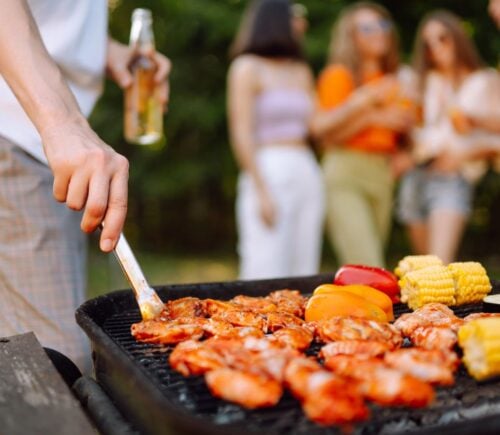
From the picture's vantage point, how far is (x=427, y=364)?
1.43m

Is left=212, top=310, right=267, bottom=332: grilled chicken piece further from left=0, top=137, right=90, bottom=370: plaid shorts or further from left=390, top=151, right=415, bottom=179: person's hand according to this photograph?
left=390, top=151, right=415, bottom=179: person's hand

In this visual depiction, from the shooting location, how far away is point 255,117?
15.4 feet

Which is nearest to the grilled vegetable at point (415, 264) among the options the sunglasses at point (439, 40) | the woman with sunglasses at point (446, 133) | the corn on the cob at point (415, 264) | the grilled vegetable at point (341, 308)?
the corn on the cob at point (415, 264)

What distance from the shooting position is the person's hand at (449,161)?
4957 mm

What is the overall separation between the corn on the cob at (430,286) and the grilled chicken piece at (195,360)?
32.8 inches

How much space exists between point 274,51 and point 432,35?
4.37ft

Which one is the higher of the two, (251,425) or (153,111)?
(153,111)

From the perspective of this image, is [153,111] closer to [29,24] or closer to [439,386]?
[29,24]

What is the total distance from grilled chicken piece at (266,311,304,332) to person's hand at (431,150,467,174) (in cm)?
342

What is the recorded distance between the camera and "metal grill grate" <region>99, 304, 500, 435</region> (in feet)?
4.10

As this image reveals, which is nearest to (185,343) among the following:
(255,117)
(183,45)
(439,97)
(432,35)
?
(255,117)

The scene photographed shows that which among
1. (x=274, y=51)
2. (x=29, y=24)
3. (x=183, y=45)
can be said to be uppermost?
(x=29, y=24)

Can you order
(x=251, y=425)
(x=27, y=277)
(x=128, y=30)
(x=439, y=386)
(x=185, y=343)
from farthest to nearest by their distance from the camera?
(x=128, y=30) < (x=27, y=277) < (x=185, y=343) < (x=439, y=386) < (x=251, y=425)

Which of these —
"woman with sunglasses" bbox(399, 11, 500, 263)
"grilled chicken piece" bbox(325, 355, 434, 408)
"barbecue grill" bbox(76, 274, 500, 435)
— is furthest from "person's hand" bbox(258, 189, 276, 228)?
"grilled chicken piece" bbox(325, 355, 434, 408)
